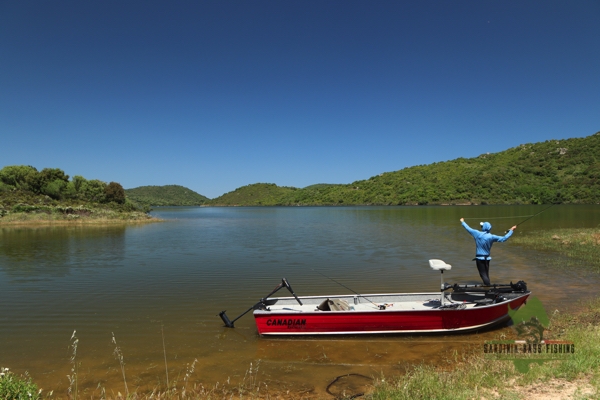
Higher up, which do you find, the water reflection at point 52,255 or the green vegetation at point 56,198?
the green vegetation at point 56,198

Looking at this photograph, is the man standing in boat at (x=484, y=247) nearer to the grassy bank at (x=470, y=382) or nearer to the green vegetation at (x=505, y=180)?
the grassy bank at (x=470, y=382)

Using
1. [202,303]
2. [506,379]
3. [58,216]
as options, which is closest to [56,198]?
[58,216]

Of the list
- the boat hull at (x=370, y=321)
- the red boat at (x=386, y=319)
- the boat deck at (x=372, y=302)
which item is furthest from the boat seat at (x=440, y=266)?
the boat deck at (x=372, y=302)

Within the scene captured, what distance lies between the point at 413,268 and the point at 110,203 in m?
60.9

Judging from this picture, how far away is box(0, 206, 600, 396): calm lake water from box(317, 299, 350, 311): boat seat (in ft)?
2.66

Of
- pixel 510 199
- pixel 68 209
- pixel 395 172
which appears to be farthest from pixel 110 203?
pixel 395 172

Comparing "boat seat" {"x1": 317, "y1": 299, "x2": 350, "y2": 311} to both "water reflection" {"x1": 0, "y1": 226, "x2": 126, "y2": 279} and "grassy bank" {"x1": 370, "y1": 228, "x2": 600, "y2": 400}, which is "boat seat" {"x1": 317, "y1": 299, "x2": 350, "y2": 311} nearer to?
"grassy bank" {"x1": 370, "y1": 228, "x2": 600, "y2": 400}

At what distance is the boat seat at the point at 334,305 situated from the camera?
29.9 ft

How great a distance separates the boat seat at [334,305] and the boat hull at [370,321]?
0.62 meters

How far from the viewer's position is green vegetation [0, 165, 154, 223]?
1849 inches

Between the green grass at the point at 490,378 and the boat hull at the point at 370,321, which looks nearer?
the green grass at the point at 490,378

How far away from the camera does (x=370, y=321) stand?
8.52 metres

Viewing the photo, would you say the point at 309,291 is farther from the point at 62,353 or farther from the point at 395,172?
the point at 395,172

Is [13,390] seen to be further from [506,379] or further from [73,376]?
[506,379]
